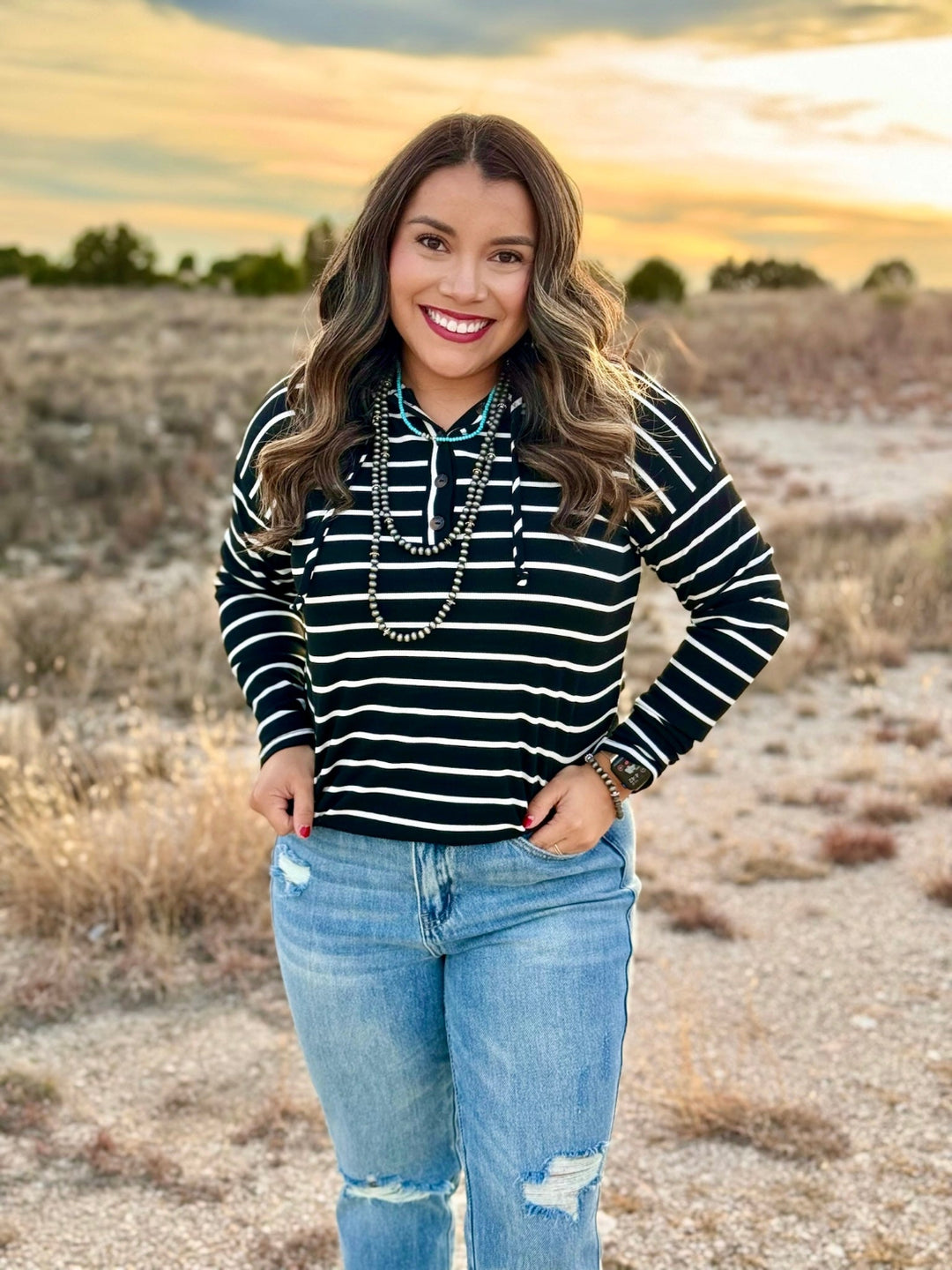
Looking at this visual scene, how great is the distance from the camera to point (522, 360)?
1.93 meters

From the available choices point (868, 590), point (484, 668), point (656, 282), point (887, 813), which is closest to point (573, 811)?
point (484, 668)

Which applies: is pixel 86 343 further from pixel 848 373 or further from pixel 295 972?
pixel 295 972

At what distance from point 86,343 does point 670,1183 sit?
62.1ft

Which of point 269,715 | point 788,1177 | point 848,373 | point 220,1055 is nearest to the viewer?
point 269,715

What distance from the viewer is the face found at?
1824 mm

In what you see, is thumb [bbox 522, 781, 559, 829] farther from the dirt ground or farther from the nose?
the dirt ground

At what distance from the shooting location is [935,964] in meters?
4.36

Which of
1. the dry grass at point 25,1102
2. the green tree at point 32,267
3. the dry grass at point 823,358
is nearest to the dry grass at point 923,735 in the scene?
the dry grass at point 25,1102

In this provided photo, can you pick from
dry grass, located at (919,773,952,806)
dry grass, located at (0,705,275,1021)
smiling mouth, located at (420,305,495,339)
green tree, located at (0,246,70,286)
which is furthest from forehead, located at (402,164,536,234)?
green tree, located at (0,246,70,286)

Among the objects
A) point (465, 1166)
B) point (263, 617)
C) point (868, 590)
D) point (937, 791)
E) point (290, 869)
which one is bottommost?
point (937, 791)

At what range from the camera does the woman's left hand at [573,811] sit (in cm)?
178

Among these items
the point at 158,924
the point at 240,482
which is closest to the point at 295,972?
the point at 240,482

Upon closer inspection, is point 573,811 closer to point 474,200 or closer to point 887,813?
point 474,200

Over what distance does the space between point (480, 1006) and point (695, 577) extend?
2.28 feet
